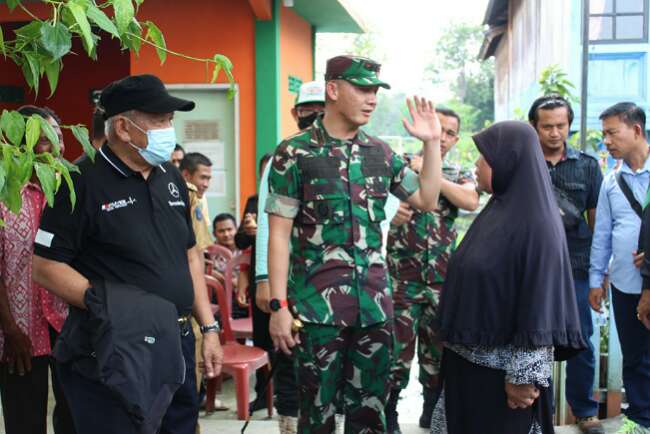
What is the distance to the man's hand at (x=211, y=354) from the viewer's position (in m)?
3.87

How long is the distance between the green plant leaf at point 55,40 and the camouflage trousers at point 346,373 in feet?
6.53

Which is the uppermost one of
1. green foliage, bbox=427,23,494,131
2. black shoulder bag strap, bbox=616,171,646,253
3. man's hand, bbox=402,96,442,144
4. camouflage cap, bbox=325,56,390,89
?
green foliage, bbox=427,23,494,131

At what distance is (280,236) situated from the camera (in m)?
4.02

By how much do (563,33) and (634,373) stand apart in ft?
41.0

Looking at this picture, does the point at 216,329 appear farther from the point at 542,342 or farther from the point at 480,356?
the point at 542,342

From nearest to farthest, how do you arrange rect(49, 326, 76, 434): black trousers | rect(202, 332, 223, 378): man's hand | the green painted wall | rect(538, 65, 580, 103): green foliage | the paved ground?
rect(202, 332, 223, 378): man's hand < rect(49, 326, 76, 434): black trousers < the paved ground < rect(538, 65, 580, 103): green foliage < the green painted wall

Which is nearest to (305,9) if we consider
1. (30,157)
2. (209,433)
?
(209,433)

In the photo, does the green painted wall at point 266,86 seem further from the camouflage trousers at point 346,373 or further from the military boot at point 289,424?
the camouflage trousers at point 346,373

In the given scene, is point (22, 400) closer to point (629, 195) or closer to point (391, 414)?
point (391, 414)

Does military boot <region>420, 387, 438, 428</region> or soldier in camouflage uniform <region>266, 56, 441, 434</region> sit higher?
soldier in camouflage uniform <region>266, 56, 441, 434</region>

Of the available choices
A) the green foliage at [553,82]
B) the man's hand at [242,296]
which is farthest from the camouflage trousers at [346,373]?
the green foliage at [553,82]

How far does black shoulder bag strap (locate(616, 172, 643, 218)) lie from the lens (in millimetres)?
5449

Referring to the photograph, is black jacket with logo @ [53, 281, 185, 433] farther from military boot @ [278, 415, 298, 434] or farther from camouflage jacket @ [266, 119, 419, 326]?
military boot @ [278, 415, 298, 434]

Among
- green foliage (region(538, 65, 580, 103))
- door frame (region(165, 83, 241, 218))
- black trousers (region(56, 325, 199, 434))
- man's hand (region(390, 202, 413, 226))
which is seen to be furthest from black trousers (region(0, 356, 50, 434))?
door frame (region(165, 83, 241, 218))
